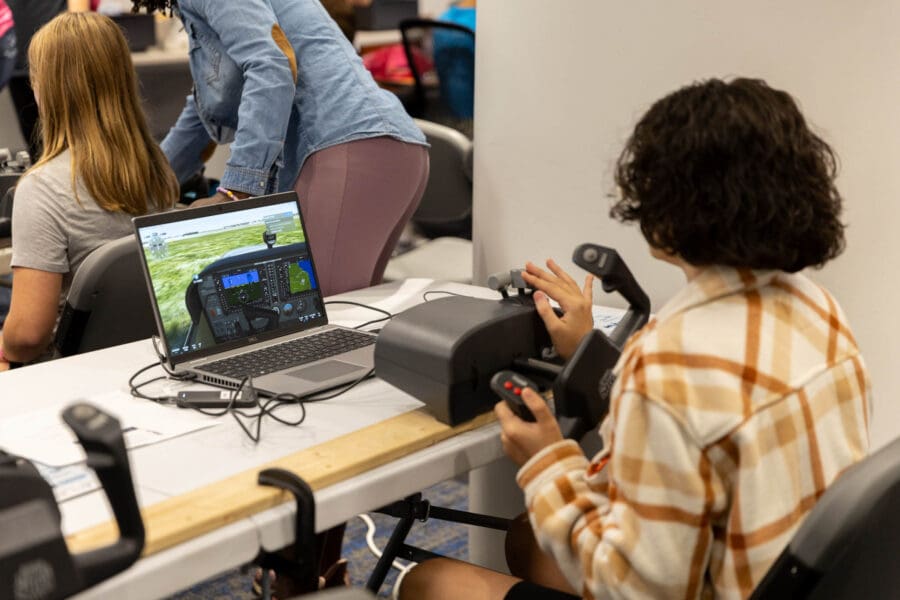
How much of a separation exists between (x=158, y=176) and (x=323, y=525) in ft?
4.09

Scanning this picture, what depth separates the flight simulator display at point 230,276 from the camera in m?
1.69

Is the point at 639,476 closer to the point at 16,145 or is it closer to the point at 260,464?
the point at 260,464

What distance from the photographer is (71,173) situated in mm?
2211

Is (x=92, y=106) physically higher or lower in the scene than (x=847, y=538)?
higher

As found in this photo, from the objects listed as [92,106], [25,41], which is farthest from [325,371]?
[25,41]

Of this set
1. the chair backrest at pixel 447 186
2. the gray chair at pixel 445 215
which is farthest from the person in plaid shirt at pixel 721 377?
the chair backrest at pixel 447 186

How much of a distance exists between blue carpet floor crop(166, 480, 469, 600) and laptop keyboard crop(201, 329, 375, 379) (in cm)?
80

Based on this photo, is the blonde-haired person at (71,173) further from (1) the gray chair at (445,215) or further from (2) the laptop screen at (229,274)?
(1) the gray chair at (445,215)

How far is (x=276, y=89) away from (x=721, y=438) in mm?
1425

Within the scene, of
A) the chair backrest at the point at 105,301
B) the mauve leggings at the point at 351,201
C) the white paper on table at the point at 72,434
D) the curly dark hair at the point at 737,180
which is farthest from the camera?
the mauve leggings at the point at 351,201

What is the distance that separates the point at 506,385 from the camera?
1.37m

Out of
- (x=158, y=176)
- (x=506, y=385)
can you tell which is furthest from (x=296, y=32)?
(x=506, y=385)

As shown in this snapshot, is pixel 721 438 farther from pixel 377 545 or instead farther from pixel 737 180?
pixel 377 545

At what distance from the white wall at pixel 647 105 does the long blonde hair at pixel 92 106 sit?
714 millimetres
